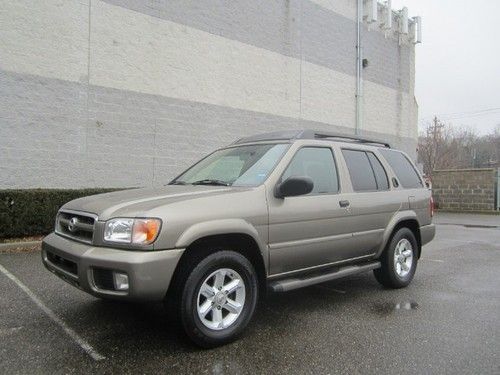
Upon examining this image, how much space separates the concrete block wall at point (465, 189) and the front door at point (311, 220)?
60.0ft

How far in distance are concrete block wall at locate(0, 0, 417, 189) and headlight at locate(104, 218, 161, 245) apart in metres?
7.78

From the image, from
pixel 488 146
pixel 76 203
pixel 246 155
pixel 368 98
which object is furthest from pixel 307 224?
pixel 488 146

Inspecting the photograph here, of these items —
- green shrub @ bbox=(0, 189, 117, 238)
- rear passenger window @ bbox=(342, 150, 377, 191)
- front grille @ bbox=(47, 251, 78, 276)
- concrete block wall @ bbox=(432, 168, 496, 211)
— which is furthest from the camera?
concrete block wall @ bbox=(432, 168, 496, 211)

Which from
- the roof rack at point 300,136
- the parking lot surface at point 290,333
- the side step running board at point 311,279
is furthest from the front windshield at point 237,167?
the parking lot surface at point 290,333

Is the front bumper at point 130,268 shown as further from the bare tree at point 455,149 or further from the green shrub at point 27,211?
the bare tree at point 455,149

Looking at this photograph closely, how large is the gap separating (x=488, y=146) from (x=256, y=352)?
251 ft

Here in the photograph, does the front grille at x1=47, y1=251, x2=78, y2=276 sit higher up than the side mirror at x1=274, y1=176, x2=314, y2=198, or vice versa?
the side mirror at x1=274, y1=176, x2=314, y2=198

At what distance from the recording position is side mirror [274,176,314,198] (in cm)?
414

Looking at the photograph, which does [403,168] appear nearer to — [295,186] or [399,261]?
[399,261]

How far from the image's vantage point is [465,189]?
21.2m

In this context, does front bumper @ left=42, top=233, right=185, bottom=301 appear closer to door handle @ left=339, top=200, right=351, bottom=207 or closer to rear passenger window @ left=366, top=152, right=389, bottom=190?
door handle @ left=339, top=200, right=351, bottom=207

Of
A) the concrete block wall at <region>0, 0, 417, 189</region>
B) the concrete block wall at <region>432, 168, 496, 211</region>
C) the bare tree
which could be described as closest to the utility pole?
the bare tree

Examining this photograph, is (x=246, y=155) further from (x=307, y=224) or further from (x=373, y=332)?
(x=373, y=332)

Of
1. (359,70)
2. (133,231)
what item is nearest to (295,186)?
(133,231)
